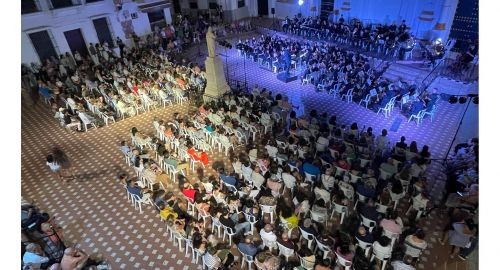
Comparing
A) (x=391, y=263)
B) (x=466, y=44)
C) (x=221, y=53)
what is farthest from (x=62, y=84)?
(x=466, y=44)

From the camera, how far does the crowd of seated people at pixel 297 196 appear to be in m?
6.61

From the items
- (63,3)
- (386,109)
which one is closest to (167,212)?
(386,109)

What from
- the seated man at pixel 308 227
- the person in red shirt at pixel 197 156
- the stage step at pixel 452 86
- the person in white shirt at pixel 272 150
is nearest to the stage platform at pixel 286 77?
the stage step at pixel 452 86

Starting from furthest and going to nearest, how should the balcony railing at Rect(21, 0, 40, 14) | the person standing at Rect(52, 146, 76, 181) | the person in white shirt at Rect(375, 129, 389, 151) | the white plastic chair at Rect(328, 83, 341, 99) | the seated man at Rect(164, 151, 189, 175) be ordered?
the balcony railing at Rect(21, 0, 40, 14) → the white plastic chair at Rect(328, 83, 341, 99) → the person standing at Rect(52, 146, 76, 181) → the person in white shirt at Rect(375, 129, 389, 151) → the seated man at Rect(164, 151, 189, 175)

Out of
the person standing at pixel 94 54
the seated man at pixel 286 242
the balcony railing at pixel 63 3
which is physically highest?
the balcony railing at pixel 63 3

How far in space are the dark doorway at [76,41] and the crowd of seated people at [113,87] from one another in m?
2.34

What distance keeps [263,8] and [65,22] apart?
51.8 ft

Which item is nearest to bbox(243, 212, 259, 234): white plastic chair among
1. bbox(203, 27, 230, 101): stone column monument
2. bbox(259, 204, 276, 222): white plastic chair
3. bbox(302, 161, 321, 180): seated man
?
bbox(259, 204, 276, 222): white plastic chair

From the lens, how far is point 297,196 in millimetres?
7953

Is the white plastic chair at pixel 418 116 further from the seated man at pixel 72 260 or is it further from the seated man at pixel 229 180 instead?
the seated man at pixel 72 260

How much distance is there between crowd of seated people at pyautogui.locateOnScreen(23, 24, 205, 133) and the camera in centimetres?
1335

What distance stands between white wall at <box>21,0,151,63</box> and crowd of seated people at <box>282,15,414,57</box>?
1207cm

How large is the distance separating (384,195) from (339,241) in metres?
1.93

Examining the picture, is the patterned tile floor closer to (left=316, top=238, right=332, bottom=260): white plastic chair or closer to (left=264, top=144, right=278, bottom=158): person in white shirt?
(left=264, top=144, right=278, bottom=158): person in white shirt
